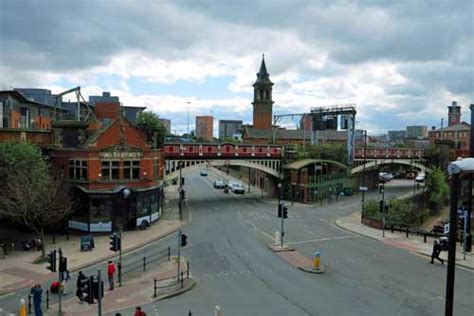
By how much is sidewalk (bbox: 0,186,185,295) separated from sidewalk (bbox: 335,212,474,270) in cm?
1593

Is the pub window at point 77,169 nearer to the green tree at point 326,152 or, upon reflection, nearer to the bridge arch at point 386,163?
the green tree at point 326,152

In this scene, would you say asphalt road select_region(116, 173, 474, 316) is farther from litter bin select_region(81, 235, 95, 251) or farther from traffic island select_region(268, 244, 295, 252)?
litter bin select_region(81, 235, 95, 251)

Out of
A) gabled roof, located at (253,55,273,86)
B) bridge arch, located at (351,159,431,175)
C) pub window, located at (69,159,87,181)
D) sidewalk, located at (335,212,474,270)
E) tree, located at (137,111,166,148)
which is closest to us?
sidewalk, located at (335,212,474,270)

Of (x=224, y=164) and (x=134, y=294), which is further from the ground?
(x=224, y=164)

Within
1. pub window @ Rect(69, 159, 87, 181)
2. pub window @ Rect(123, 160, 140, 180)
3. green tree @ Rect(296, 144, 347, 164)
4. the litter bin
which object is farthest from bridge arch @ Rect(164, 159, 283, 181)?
the litter bin

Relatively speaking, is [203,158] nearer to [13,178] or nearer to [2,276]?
[13,178]

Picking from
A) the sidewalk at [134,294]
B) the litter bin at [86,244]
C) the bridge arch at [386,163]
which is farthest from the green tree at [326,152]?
the sidewalk at [134,294]

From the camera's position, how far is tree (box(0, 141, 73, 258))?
30.9 meters

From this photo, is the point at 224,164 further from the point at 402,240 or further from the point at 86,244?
the point at 86,244

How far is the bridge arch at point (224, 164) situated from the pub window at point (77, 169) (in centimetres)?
1620

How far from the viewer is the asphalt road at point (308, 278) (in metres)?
20.7

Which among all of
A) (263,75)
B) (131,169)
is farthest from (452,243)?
(263,75)

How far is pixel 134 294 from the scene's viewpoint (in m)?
22.6

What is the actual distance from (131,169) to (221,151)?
21.2 m
